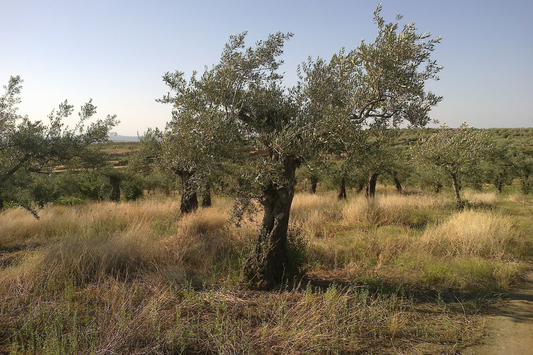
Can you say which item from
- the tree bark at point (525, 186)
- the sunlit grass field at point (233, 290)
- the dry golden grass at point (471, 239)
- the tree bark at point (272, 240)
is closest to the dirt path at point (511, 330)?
the sunlit grass field at point (233, 290)

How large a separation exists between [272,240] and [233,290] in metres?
1.13

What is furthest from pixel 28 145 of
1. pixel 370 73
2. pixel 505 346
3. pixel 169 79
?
pixel 505 346

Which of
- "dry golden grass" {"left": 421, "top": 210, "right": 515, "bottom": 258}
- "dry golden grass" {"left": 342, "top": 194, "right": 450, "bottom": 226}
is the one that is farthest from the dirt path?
"dry golden grass" {"left": 342, "top": 194, "right": 450, "bottom": 226}

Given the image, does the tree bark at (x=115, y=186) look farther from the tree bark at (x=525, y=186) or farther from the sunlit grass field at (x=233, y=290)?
the tree bark at (x=525, y=186)

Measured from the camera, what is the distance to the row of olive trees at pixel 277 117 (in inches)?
189

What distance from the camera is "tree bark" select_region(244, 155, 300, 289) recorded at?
557 cm

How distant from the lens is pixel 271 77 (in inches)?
Answer: 246

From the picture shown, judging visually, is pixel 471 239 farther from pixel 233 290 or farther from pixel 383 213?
pixel 233 290

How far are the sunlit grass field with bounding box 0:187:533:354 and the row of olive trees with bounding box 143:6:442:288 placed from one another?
0.65m

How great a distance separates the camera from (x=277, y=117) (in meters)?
5.70

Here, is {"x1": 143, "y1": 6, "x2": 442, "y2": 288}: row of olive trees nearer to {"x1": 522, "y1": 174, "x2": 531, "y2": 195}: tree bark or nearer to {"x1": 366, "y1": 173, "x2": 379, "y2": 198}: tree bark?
{"x1": 366, "y1": 173, "x2": 379, "y2": 198}: tree bark

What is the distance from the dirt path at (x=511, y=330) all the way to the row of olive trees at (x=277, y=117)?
10.5 ft

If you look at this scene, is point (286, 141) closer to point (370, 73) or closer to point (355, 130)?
point (355, 130)

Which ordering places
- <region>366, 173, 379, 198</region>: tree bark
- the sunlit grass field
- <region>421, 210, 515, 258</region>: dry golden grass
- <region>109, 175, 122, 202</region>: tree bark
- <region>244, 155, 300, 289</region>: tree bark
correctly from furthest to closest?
<region>109, 175, 122, 202</region>: tree bark → <region>366, 173, 379, 198</region>: tree bark → <region>421, 210, 515, 258</region>: dry golden grass → <region>244, 155, 300, 289</region>: tree bark → the sunlit grass field
